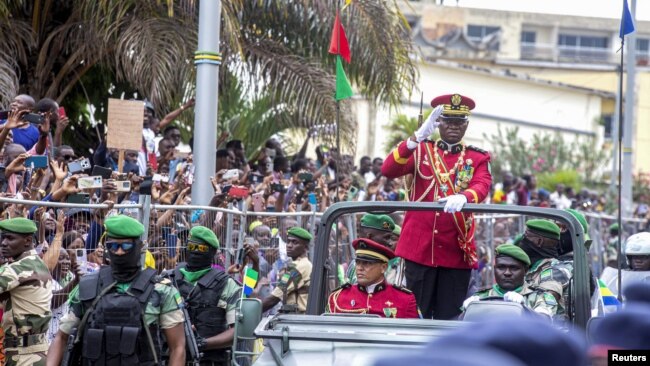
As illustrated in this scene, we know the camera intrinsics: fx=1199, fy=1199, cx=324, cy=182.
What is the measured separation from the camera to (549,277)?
8.34 m

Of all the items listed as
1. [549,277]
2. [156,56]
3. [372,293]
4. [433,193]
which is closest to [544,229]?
[549,277]

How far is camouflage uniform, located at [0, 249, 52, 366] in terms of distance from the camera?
7.57 m

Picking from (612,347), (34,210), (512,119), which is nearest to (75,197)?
(34,210)

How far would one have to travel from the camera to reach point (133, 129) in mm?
9758

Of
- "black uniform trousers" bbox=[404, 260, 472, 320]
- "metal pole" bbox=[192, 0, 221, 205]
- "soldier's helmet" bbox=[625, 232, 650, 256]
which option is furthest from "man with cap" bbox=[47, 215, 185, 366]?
"soldier's helmet" bbox=[625, 232, 650, 256]

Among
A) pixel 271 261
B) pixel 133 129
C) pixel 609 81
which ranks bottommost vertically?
pixel 271 261

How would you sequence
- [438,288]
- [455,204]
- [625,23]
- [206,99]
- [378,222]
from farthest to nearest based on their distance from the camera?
[206,99] < [378,222] < [625,23] < [438,288] < [455,204]

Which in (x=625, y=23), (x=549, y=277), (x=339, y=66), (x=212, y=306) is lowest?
(x=212, y=306)

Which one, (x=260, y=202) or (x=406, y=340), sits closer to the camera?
(x=406, y=340)

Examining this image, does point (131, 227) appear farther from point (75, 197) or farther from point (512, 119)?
point (512, 119)

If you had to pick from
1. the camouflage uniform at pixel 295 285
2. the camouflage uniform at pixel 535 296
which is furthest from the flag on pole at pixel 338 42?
the camouflage uniform at pixel 535 296

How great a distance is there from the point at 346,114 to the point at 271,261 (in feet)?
14.2

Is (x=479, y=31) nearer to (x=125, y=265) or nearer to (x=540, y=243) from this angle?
(x=540, y=243)

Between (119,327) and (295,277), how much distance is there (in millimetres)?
3474
